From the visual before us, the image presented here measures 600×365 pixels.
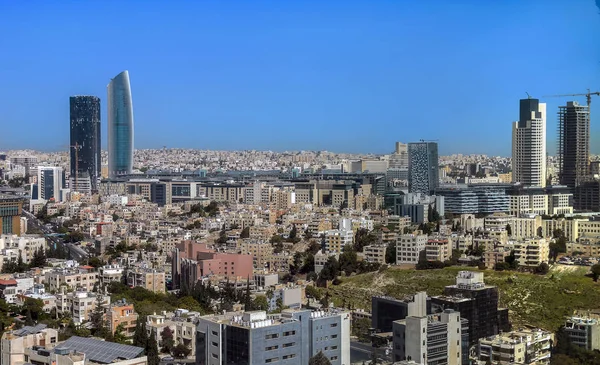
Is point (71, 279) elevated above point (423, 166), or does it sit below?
below

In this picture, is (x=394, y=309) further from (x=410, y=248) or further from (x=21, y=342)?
(x=410, y=248)

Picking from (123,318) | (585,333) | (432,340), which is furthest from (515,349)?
(123,318)

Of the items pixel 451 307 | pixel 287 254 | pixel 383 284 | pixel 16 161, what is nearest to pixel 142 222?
pixel 287 254

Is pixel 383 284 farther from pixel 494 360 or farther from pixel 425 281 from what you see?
pixel 494 360

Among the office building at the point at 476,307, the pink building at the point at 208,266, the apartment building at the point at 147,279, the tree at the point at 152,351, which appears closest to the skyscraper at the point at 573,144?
the pink building at the point at 208,266

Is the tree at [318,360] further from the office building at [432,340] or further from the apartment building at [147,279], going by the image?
the apartment building at [147,279]

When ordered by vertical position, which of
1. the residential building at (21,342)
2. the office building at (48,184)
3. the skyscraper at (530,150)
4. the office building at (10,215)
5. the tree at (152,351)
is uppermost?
the skyscraper at (530,150)
